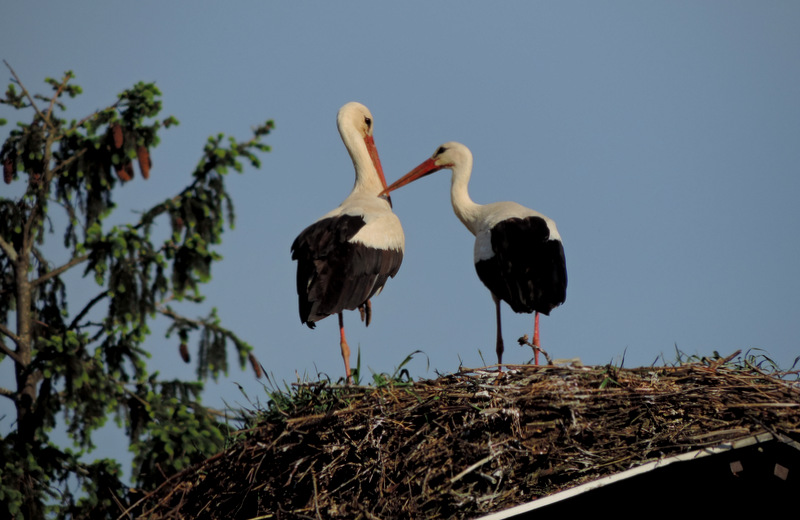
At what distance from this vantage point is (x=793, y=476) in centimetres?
375

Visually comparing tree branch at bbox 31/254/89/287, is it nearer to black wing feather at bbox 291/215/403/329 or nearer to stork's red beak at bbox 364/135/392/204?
stork's red beak at bbox 364/135/392/204

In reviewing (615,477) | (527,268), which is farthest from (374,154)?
(615,477)

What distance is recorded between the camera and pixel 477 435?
14.2ft

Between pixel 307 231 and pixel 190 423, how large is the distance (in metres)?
4.77

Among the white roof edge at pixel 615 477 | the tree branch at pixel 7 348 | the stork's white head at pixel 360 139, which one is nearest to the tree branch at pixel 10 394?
the tree branch at pixel 7 348

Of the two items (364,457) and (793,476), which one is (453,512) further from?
(793,476)

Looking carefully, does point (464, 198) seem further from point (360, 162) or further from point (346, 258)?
point (346, 258)

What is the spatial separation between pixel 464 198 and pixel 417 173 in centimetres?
64

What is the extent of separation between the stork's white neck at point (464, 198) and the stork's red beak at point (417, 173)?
24cm

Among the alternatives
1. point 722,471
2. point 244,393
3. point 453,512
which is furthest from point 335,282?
point 722,471

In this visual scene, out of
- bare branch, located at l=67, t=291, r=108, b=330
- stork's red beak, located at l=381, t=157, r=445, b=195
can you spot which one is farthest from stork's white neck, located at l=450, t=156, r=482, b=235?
bare branch, located at l=67, t=291, r=108, b=330

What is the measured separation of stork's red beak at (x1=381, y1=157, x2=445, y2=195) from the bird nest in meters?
3.51

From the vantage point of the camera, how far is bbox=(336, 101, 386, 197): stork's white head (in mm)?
7949

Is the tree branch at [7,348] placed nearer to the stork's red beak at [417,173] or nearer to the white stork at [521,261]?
the stork's red beak at [417,173]
